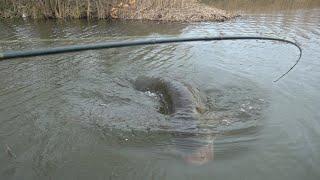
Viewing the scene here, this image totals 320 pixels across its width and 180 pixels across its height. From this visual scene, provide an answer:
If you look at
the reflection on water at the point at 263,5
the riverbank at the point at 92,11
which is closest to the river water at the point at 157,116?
the riverbank at the point at 92,11

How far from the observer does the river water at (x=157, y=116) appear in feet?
21.9

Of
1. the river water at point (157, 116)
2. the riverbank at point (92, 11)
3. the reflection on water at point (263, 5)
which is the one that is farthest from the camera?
the reflection on water at point (263, 5)

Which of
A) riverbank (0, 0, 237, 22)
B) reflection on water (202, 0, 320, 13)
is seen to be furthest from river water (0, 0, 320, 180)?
reflection on water (202, 0, 320, 13)

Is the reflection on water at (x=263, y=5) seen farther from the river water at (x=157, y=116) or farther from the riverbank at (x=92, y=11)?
the river water at (x=157, y=116)

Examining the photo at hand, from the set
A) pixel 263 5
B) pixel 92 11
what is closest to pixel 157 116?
pixel 92 11

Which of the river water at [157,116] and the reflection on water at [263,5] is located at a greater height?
the reflection on water at [263,5]

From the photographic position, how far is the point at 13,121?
27.1ft

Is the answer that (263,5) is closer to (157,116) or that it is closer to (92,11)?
(92,11)

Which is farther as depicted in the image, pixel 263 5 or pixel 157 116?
pixel 263 5

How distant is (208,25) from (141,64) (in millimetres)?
8903

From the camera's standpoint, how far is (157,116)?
835cm

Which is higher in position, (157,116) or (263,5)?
(263,5)

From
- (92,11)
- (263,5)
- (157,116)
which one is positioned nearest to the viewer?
(157,116)

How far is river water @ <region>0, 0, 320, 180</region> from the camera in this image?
21.9 ft
